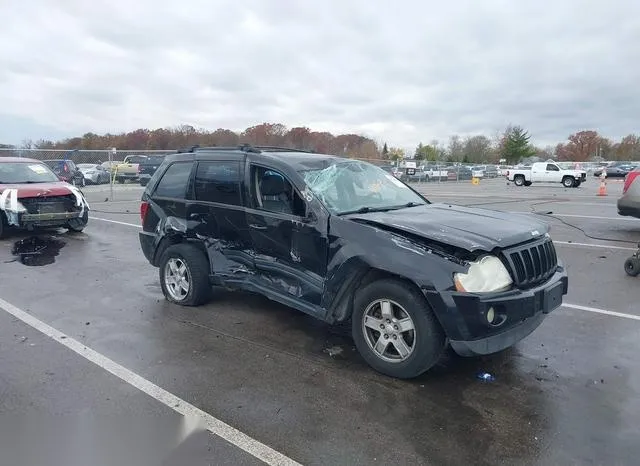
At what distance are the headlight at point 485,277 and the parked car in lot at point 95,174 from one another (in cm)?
3039

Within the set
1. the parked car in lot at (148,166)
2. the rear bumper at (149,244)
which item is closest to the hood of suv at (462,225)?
the rear bumper at (149,244)

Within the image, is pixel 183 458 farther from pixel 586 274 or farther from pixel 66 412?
pixel 586 274

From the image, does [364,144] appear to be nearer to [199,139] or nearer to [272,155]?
[199,139]

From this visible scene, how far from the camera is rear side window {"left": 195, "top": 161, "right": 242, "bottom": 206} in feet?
17.1

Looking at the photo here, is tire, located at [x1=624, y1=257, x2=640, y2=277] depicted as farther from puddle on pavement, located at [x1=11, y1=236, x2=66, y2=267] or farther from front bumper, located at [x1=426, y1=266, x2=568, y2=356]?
puddle on pavement, located at [x1=11, y1=236, x2=66, y2=267]

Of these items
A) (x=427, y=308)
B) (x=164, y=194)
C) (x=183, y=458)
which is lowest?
(x=183, y=458)

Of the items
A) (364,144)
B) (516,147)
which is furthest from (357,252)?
(516,147)

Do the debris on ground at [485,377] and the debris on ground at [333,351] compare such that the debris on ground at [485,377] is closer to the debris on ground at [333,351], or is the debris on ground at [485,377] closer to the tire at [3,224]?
the debris on ground at [333,351]

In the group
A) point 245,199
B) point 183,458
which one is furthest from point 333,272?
point 183,458

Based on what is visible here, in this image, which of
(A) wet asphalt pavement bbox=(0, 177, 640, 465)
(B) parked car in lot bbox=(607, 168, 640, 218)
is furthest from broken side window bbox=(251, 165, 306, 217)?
(B) parked car in lot bbox=(607, 168, 640, 218)

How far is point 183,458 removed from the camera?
2.91 metres

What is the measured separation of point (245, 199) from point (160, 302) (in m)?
1.82

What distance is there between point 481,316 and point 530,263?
0.77m

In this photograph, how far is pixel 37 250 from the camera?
30.1ft
